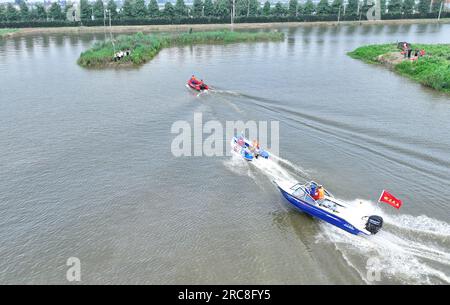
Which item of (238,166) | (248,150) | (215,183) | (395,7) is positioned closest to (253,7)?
(395,7)

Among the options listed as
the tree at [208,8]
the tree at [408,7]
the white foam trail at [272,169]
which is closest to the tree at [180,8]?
the tree at [208,8]

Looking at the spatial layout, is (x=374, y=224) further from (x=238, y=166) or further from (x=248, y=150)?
(x=248, y=150)

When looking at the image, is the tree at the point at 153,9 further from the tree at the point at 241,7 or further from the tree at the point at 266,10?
the tree at the point at 266,10

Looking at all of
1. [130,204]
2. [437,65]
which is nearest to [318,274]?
[130,204]

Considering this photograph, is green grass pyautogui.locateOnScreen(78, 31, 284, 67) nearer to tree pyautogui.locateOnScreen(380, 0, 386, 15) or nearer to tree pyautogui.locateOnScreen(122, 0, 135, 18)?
tree pyautogui.locateOnScreen(122, 0, 135, 18)

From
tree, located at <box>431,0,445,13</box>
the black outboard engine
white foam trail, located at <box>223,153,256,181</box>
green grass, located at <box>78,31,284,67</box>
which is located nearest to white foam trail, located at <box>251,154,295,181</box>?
white foam trail, located at <box>223,153,256,181</box>

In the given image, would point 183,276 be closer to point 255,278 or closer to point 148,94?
point 255,278
